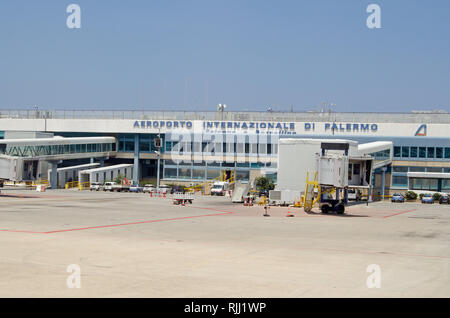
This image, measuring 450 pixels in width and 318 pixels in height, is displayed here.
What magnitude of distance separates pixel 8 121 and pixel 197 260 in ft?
332

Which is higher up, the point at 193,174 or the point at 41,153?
the point at 41,153

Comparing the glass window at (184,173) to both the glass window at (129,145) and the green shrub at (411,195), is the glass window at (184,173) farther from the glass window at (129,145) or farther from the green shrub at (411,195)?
the green shrub at (411,195)

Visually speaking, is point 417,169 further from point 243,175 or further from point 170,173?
point 170,173

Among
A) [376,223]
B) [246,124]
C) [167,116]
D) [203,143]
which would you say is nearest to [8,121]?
[167,116]

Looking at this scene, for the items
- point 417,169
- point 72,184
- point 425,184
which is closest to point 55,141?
point 72,184

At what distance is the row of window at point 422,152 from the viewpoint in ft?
296

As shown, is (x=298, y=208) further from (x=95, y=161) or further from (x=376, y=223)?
(x=95, y=161)

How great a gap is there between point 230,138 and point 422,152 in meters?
32.6

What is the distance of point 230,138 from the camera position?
10156 centimetres

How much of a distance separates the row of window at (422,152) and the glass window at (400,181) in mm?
3597

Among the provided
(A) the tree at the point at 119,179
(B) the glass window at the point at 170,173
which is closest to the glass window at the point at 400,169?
(B) the glass window at the point at 170,173

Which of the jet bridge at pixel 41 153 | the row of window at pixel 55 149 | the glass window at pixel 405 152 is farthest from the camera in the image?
the glass window at pixel 405 152

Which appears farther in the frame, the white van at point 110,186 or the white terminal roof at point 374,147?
the white van at point 110,186

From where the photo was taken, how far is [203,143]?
4028 inches
